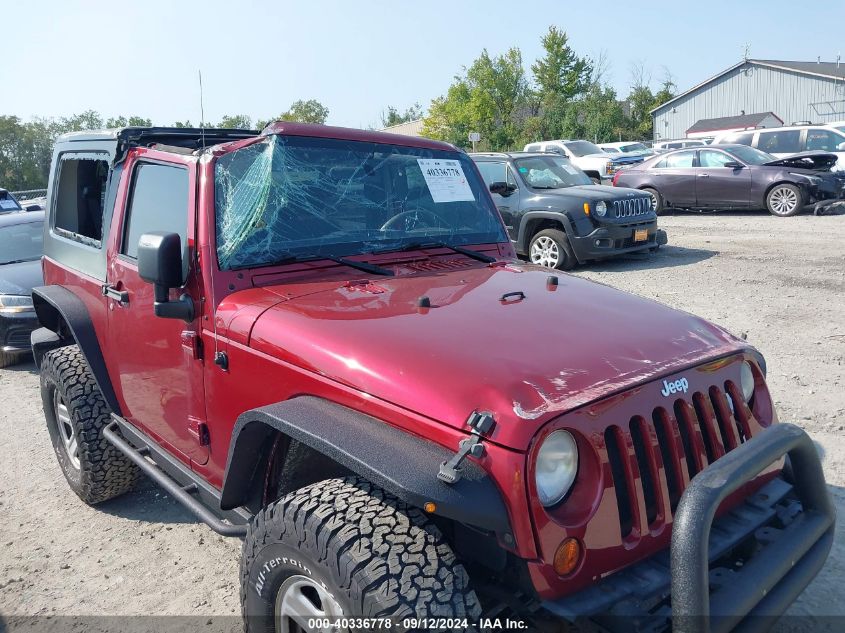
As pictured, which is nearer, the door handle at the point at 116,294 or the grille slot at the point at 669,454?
the grille slot at the point at 669,454

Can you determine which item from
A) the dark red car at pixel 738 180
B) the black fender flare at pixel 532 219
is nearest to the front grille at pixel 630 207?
the black fender flare at pixel 532 219

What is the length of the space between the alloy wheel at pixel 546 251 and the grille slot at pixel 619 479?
8.55m

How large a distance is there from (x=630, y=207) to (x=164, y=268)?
345 inches

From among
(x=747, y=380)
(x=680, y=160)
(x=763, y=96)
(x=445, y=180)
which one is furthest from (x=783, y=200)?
(x=763, y=96)

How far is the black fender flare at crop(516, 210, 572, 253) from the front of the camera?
33.5 feet

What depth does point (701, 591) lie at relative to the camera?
184cm

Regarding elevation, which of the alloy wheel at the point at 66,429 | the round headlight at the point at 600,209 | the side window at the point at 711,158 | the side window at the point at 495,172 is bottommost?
the alloy wheel at the point at 66,429

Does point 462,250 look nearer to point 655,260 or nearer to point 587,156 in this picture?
point 655,260

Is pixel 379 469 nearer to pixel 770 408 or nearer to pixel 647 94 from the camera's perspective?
pixel 770 408

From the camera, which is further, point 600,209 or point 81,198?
point 600,209

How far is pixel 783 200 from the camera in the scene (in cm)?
1442

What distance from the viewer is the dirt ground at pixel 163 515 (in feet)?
10.7

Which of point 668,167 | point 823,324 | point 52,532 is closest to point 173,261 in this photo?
point 52,532

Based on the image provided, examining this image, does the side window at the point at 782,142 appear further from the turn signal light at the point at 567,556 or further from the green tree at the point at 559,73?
the green tree at the point at 559,73
